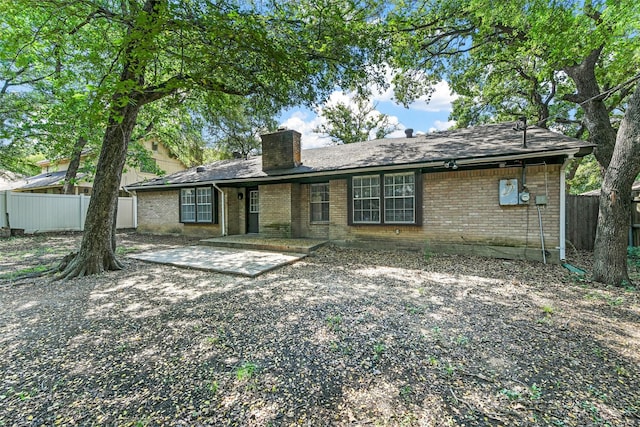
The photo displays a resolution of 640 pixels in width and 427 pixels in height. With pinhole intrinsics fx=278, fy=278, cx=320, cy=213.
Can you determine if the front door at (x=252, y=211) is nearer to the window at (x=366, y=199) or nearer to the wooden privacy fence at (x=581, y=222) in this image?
the window at (x=366, y=199)

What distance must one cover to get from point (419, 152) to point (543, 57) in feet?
16.8

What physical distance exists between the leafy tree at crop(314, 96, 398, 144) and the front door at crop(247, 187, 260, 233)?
1530 cm

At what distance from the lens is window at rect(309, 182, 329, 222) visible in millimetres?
10242

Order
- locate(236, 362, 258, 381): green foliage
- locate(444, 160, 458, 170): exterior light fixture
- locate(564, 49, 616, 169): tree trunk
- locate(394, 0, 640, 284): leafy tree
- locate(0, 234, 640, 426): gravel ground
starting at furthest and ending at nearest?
locate(564, 49, 616, 169): tree trunk
locate(444, 160, 458, 170): exterior light fixture
locate(394, 0, 640, 284): leafy tree
locate(236, 362, 258, 381): green foliage
locate(0, 234, 640, 426): gravel ground

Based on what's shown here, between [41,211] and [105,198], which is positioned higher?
[105,198]

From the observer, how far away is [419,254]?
810 centimetres

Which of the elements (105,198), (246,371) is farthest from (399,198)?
(105,198)

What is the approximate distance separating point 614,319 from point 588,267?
3.55m

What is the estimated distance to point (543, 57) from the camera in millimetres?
8898

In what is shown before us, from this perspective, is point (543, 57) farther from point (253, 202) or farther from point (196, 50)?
point (253, 202)

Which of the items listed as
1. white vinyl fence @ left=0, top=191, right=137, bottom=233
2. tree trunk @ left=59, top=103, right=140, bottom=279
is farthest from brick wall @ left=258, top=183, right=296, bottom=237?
white vinyl fence @ left=0, top=191, right=137, bottom=233

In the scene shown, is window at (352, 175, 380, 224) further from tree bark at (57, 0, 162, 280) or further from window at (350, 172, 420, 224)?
tree bark at (57, 0, 162, 280)

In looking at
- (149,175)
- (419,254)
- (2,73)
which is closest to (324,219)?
(419,254)

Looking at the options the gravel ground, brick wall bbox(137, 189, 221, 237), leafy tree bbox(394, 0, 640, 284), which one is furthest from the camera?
brick wall bbox(137, 189, 221, 237)
